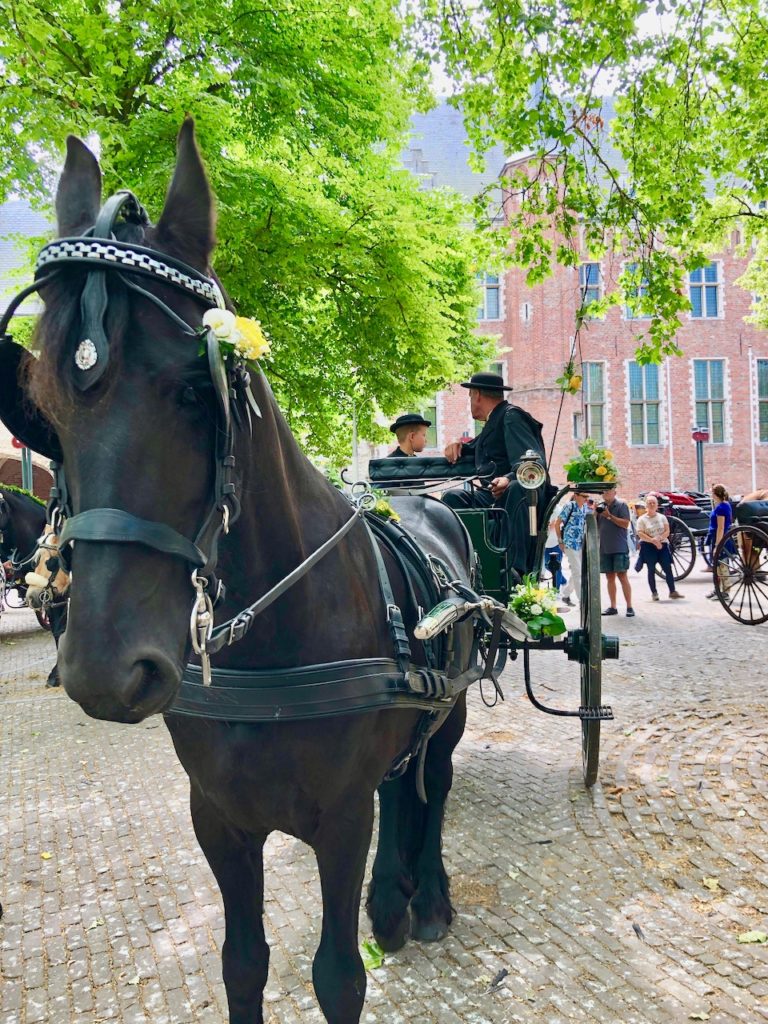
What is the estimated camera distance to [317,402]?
40.2ft

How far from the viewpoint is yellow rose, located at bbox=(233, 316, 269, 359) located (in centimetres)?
147

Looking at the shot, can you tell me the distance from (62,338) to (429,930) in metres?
2.86

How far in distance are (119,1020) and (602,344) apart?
3247 centimetres

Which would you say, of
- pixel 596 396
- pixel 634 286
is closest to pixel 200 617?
pixel 634 286

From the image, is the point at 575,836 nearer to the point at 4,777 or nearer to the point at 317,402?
the point at 4,777

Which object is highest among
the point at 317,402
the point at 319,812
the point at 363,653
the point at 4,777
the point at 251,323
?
the point at 317,402

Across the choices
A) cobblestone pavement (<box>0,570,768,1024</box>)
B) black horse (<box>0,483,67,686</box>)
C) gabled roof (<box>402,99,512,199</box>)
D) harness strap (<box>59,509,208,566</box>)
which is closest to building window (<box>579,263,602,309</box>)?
cobblestone pavement (<box>0,570,768,1024</box>)

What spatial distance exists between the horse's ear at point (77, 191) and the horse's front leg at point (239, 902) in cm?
148

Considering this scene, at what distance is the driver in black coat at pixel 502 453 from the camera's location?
14.7ft

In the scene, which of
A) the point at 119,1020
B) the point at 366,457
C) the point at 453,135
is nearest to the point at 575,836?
the point at 119,1020

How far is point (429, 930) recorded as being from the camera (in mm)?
3205

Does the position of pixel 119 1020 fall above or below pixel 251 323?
below

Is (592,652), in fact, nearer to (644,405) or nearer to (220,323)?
(220,323)

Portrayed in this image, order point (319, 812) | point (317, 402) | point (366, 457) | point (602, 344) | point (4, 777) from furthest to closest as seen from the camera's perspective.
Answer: point (602, 344) → point (366, 457) → point (317, 402) → point (4, 777) → point (319, 812)
